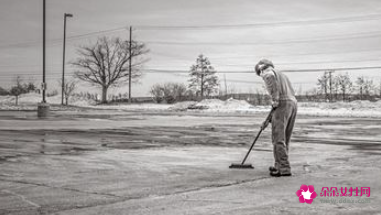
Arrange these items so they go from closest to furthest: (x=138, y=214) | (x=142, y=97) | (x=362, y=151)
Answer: (x=138, y=214), (x=362, y=151), (x=142, y=97)

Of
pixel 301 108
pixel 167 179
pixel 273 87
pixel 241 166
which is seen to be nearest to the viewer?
pixel 167 179

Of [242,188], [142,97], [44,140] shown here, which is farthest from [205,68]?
[242,188]

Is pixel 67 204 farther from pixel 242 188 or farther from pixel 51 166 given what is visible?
pixel 51 166

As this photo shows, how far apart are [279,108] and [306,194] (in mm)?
2121

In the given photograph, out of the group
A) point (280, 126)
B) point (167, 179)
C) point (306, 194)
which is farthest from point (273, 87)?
point (306, 194)

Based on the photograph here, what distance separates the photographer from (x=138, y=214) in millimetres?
5793

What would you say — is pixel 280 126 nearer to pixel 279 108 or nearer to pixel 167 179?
pixel 279 108

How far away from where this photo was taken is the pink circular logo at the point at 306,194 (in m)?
6.61

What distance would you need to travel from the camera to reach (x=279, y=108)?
8.79 meters

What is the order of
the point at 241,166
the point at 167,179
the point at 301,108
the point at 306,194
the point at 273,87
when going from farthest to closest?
the point at 301,108 → the point at 241,166 → the point at 273,87 → the point at 167,179 → the point at 306,194

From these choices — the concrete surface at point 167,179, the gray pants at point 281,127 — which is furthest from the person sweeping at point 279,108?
the concrete surface at point 167,179

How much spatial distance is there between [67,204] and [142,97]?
89.9 metres

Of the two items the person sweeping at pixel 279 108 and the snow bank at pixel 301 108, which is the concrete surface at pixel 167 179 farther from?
the snow bank at pixel 301 108

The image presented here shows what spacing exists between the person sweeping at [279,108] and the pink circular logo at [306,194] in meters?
1.16
